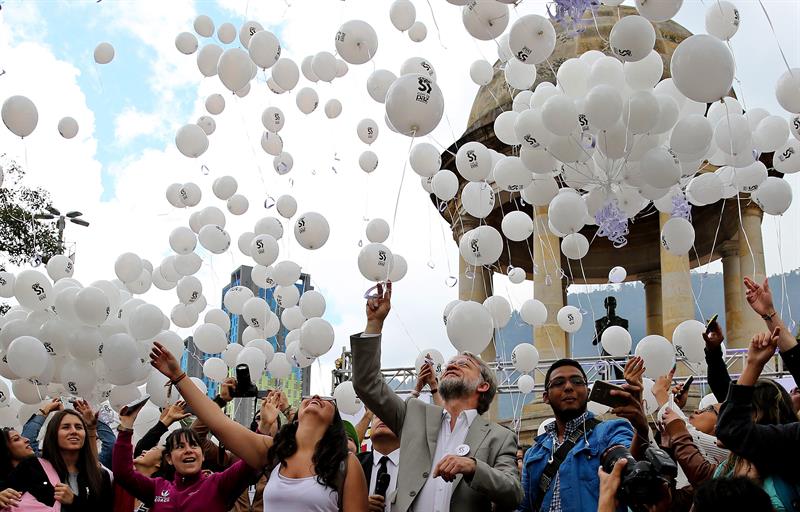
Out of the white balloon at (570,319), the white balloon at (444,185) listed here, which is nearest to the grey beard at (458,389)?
the white balloon at (444,185)

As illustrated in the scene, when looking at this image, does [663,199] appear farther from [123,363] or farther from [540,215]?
[540,215]

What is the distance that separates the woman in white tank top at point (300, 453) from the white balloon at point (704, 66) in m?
3.96

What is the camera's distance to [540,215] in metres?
17.9

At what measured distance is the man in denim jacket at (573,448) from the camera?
4.17 m

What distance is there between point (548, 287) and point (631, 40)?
11.9 metres

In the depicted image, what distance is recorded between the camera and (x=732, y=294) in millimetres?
20016

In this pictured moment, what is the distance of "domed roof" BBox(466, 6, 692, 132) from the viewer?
17219 millimetres

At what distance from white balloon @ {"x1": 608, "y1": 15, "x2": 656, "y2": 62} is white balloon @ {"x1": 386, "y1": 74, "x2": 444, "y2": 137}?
5.43 feet

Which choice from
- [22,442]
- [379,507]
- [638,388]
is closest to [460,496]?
[379,507]

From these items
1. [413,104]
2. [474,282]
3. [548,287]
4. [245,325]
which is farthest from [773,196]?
[474,282]

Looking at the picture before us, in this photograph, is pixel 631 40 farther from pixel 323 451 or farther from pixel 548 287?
pixel 548 287

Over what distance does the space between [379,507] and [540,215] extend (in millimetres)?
14061

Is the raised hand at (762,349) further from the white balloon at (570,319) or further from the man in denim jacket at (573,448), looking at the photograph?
the white balloon at (570,319)

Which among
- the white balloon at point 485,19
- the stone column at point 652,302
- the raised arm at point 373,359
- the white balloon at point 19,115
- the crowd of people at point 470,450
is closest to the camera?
the crowd of people at point 470,450
